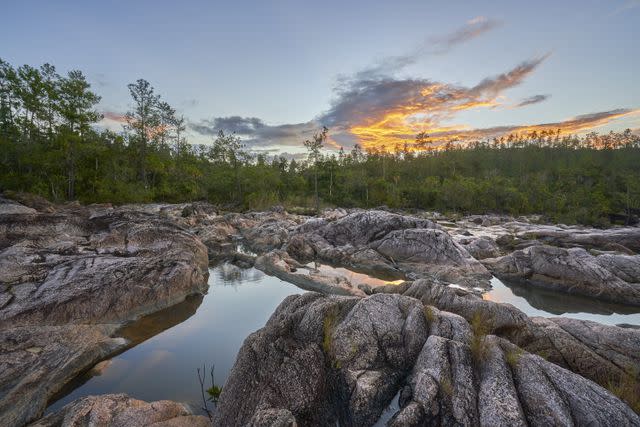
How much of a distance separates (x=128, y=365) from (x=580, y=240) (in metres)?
31.2

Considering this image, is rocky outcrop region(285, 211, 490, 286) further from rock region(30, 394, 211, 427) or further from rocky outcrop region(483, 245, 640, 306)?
rock region(30, 394, 211, 427)

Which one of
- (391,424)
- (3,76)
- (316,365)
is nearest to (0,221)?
(316,365)

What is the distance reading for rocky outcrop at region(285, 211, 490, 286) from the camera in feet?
61.3

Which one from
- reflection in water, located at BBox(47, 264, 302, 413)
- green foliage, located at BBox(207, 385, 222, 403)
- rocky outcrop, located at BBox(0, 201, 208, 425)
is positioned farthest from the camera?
reflection in water, located at BBox(47, 264, 302, 413)

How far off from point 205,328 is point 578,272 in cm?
1907

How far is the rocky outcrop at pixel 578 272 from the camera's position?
15.4 m

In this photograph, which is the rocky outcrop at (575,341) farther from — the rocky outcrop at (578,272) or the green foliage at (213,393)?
the rocky outcrop at (578,272)

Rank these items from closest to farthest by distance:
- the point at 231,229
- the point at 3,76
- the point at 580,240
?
the point at 580,240 < the point at 231,229 < the point at 3,76

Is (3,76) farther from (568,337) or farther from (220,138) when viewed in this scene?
(568,337)

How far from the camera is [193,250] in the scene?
56.6 feet

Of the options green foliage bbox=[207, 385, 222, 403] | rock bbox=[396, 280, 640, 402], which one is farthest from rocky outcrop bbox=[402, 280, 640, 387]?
green foliage bbox=[207, 385, 222, 403]

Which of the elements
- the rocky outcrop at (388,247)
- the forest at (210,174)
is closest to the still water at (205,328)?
the rocky outcrop at (388,247)

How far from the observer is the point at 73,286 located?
1070 cm

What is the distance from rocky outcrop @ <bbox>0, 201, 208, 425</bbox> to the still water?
22.0 inches
